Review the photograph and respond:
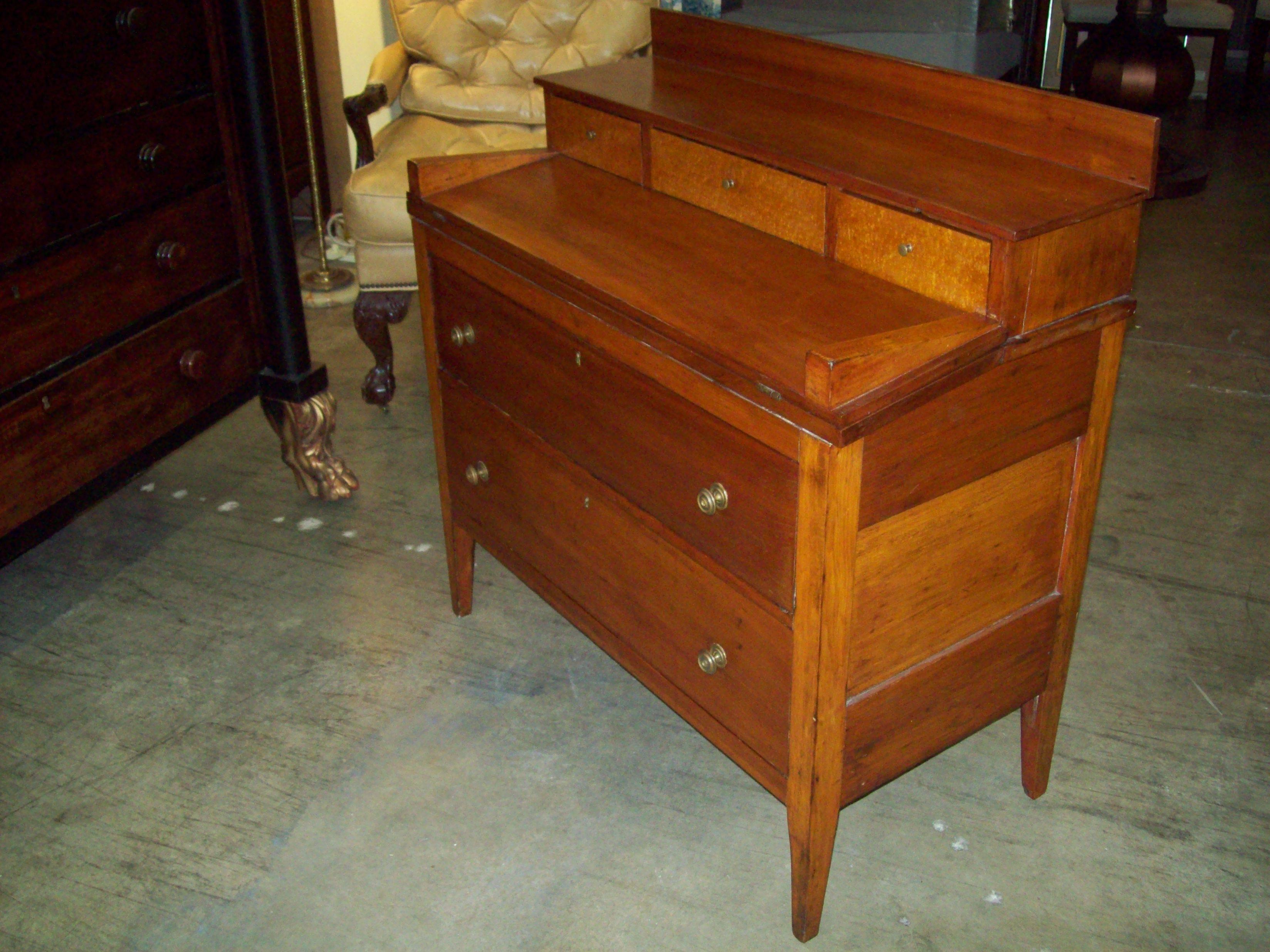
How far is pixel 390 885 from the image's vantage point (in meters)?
1.99

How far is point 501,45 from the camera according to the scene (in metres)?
3.59

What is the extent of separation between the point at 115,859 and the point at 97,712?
396 millimetres

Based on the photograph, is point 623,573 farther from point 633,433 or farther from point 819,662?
point 819,662

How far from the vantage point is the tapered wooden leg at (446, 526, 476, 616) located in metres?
2.55

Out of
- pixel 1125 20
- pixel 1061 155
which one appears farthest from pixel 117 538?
pixel 1125 20

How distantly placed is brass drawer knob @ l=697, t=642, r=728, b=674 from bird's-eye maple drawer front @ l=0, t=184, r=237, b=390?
1273 millimetres

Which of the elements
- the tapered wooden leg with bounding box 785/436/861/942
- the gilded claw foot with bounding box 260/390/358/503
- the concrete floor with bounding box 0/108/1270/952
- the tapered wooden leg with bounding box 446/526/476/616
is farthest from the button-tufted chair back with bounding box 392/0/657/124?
the tapered wooden leg with bounding box 785/436/861/942

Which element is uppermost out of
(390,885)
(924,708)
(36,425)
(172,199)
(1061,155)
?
(1061,155)

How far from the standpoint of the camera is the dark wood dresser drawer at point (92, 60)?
2.08m

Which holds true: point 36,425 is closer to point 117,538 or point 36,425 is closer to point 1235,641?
point 117,538

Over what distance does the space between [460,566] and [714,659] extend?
886 millimetres

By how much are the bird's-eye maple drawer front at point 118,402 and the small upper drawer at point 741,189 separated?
1062mm

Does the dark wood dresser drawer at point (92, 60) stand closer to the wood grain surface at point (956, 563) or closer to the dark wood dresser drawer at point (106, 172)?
the dark wood dresser drawer at point (106, 172)

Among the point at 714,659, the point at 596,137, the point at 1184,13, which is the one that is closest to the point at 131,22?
the point at 596,137
